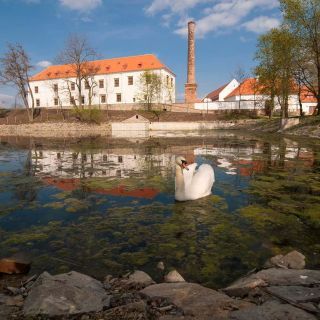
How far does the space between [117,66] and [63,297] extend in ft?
280

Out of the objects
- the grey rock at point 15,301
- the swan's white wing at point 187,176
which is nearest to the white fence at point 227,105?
the swan's white wing at point 187,176

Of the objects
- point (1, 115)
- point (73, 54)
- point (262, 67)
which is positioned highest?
point (73, 54)

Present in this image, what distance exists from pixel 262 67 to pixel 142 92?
3468cm

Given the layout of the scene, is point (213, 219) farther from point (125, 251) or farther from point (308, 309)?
point (308, 309)

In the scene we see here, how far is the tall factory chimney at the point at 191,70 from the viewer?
73.8m

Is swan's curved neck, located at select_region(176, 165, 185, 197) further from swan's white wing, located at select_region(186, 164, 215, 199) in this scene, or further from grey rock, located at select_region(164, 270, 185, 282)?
grey rock, located at select_region(164, 270, 185, 282)

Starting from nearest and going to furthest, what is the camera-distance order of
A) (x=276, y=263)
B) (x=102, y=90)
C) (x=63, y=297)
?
1. (x=63, y=297)
2. (x=276, y=263)
3. (x=102, y=90)

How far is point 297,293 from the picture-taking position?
3840mm

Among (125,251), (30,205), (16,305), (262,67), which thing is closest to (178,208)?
(125,251)

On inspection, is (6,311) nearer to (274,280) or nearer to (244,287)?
(244,287)

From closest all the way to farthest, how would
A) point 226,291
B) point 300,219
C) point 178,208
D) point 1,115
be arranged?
point 226,291 → point 300,219 → point 178,208 → point 1,115

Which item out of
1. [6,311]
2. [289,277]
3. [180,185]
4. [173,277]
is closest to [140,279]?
[173,277]

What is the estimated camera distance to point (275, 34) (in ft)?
132

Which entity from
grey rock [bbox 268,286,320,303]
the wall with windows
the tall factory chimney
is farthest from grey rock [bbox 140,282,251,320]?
the wall with windows
